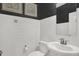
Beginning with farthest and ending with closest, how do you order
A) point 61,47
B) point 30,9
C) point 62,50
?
point 30,9 → point 61,47 → point 62,50

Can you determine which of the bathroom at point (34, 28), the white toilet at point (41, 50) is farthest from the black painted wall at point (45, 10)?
the white toilet at point (41, 50)

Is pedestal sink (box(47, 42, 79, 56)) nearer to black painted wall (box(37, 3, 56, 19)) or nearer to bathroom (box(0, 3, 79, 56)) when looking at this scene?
Answer: bathroom (box(0, 3, 79, 56))

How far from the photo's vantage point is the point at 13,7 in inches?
45.7

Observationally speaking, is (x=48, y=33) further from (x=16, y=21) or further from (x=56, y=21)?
(x=16, y=21)

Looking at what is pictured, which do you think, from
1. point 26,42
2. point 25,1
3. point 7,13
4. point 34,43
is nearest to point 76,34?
point 34,43

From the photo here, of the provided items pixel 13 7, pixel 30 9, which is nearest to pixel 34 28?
pixel 30 9

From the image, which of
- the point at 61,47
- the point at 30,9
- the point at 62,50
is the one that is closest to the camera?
the point at 62,50

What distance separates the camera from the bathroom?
1131mm

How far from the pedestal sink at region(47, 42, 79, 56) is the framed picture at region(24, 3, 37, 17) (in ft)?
1.69

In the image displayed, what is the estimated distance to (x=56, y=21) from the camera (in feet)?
3.96

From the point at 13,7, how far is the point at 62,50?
910 millimetres

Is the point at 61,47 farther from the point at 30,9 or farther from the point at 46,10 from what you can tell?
the point at 30,9

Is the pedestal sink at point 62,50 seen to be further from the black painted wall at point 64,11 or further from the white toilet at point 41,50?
the black painted wall at point 64,11

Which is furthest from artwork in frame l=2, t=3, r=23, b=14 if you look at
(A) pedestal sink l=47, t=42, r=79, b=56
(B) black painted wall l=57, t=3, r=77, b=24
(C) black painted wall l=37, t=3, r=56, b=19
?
(A) pedestal sink l=47, t=42, r=79, b=56
